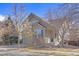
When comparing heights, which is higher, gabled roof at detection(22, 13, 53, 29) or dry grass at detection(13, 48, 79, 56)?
gabled roof at detection(22, 13, 53, 29)

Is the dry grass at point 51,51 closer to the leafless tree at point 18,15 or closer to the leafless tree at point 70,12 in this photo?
the leafless tree at point 70,12

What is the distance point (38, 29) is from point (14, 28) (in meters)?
0.26

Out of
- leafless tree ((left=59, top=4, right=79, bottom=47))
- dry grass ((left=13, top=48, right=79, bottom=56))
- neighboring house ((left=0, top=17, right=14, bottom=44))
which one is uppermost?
leafless tree ((left=59, top=4, right=79, bottom=47))

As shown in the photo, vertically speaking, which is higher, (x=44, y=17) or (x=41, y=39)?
(x=44, y=17)

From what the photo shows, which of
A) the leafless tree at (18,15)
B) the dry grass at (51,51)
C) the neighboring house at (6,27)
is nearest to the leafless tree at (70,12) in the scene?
the dry grass at (51,51)

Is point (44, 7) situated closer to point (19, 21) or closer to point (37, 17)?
point (37, 17)

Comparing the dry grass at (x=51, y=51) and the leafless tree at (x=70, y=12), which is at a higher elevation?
the leafless tree at (x=70, y=12)

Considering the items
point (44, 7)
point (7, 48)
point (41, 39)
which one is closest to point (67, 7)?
point (44, 7)

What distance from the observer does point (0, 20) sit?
268 cm

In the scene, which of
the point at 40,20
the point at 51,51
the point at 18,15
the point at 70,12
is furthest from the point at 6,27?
the point at 70,12

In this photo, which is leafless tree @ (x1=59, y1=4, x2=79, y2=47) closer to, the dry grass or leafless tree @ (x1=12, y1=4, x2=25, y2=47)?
the dry grass

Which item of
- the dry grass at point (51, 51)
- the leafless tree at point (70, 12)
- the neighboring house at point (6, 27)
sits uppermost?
the leafless tree at point (70, 12)

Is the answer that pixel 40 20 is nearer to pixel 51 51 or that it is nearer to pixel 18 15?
pixel 18 15

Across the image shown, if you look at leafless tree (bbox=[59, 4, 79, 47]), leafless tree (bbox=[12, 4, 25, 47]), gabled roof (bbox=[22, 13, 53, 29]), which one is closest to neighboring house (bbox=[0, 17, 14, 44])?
leafless tree (bbox=[12, 4, 25, 47])
